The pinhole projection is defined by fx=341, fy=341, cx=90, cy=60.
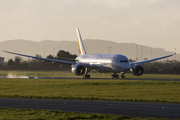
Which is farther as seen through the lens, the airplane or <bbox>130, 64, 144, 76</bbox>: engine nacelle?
<bbox>130, 64, 144, 76</bbox>: engine nacelle

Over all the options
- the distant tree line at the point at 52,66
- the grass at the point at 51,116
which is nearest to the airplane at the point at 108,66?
the distant tree line at the point at 52,66

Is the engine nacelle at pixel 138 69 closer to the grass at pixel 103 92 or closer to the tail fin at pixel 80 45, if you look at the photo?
the grass at pixel 103 92

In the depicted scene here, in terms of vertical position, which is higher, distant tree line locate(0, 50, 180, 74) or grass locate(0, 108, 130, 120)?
distant tree line locate(0, 50, 180, 74)

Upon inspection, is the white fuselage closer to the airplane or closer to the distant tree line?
the airplane

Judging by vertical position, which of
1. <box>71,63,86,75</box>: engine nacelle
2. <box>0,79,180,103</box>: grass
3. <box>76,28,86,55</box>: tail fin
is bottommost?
<box>0,79,180,103</box>: grass

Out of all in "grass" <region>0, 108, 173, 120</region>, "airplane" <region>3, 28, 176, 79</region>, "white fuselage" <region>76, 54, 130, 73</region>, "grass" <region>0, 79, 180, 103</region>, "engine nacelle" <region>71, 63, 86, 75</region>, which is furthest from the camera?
"engine nacelle" <region>71, 63, 86, 75</region>

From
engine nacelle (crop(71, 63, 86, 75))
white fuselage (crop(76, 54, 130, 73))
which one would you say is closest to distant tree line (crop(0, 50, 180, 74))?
white fuselage (crop(76, 54, 130, 73))

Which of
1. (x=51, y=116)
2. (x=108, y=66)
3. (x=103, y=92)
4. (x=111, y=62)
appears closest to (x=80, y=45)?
(x=108, y=66)

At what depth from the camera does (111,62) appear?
59906 mm

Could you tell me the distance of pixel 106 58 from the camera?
61.6 metres

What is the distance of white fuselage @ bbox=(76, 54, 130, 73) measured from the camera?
58781mm

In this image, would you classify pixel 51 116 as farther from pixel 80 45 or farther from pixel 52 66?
pixel 52 66

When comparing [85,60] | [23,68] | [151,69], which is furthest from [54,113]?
[23,68]

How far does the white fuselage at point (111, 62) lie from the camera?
58781mm
